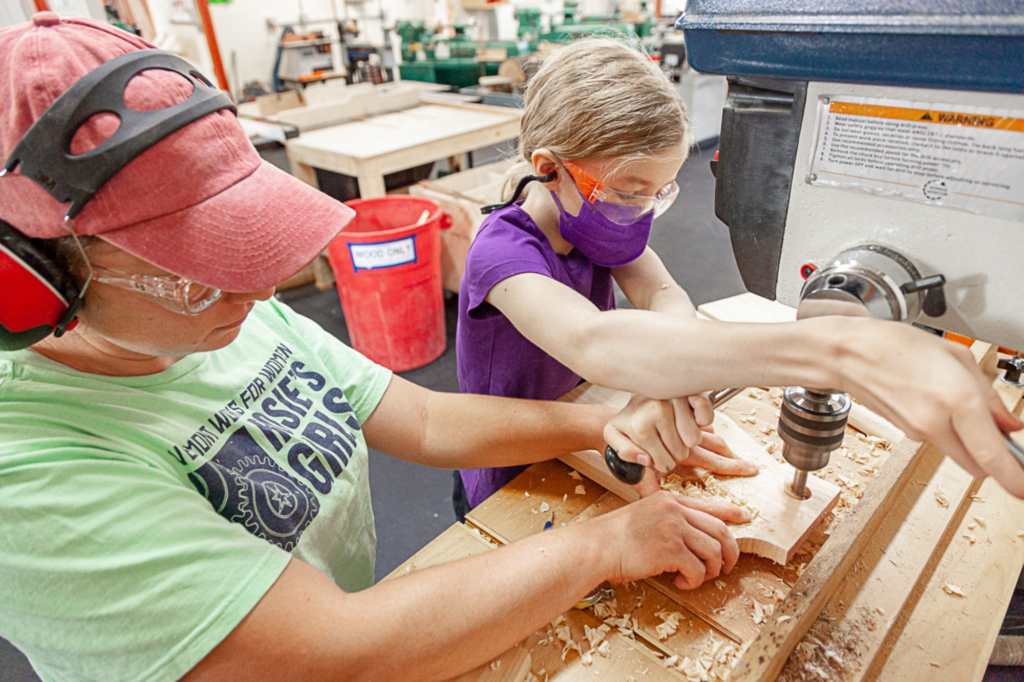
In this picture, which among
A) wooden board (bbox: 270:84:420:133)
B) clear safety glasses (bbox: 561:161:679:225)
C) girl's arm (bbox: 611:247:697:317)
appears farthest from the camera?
wooden board (bbox: 270:84:420:133)

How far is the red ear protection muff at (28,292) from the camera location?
57 centimetres

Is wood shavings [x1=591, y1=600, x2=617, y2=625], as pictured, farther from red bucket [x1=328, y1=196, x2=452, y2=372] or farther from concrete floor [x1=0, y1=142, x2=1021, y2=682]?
red bucket [x1=328, y1=196, x2=452, y2=372]

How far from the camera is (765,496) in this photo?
0.98 m

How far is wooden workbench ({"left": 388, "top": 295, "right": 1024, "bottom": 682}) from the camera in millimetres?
776

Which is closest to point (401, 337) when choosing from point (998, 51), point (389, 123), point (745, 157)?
point (389, 123)

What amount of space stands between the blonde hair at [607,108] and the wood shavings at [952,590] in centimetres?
81

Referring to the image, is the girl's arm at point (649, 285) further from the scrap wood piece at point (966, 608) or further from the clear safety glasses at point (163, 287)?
the clear safety glasses at point (163, 287)

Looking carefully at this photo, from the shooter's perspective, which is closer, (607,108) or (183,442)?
(183,442)

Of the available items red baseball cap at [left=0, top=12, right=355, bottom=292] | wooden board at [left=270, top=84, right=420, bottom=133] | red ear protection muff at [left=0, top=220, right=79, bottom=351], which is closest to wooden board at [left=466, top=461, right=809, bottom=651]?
red baseball cap at [left=0, top=12, right=355, bottom=292]

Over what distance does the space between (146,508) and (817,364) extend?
743 millimetres

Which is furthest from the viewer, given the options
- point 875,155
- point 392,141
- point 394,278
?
point 392,141

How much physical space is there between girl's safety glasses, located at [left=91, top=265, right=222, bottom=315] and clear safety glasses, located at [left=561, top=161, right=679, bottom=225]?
64 cm

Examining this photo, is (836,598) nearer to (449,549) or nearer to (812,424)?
(812,424)

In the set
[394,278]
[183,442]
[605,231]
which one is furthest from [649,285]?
[394,278]
